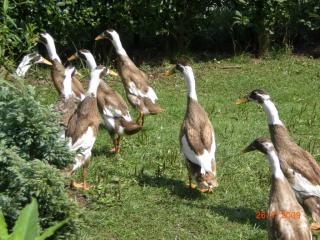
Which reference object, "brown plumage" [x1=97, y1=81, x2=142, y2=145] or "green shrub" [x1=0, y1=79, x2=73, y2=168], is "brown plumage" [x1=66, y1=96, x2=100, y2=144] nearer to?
"brown plumage" [x1=97, y1=81, x2=142, y2=145]

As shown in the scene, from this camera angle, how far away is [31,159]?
195 inches

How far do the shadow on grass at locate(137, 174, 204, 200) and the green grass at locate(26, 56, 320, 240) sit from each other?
0.03 ft

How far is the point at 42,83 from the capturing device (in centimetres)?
1133

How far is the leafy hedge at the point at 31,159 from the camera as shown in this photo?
A: 461cm

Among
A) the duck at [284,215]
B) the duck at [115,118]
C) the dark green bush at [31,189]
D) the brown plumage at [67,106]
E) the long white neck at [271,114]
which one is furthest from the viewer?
the duck at [115,118]

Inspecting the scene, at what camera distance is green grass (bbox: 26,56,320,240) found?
620 centimetres

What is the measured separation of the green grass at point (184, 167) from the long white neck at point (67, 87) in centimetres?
71

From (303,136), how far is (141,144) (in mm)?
2022

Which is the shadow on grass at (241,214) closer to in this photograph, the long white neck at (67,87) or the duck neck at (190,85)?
the duck neck at (190,85)

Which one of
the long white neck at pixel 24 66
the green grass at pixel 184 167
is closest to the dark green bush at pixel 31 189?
the green grass at pixel 184 167

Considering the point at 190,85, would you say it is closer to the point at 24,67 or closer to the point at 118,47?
the point at 118,47

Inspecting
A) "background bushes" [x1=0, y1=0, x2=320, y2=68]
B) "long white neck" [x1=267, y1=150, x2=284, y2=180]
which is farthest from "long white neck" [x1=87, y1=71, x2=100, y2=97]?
"background bushes" [x1=0, y1=0, x2=320, y2=68]

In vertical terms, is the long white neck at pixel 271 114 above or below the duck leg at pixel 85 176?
above

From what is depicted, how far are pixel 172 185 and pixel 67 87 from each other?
7.13 ft
